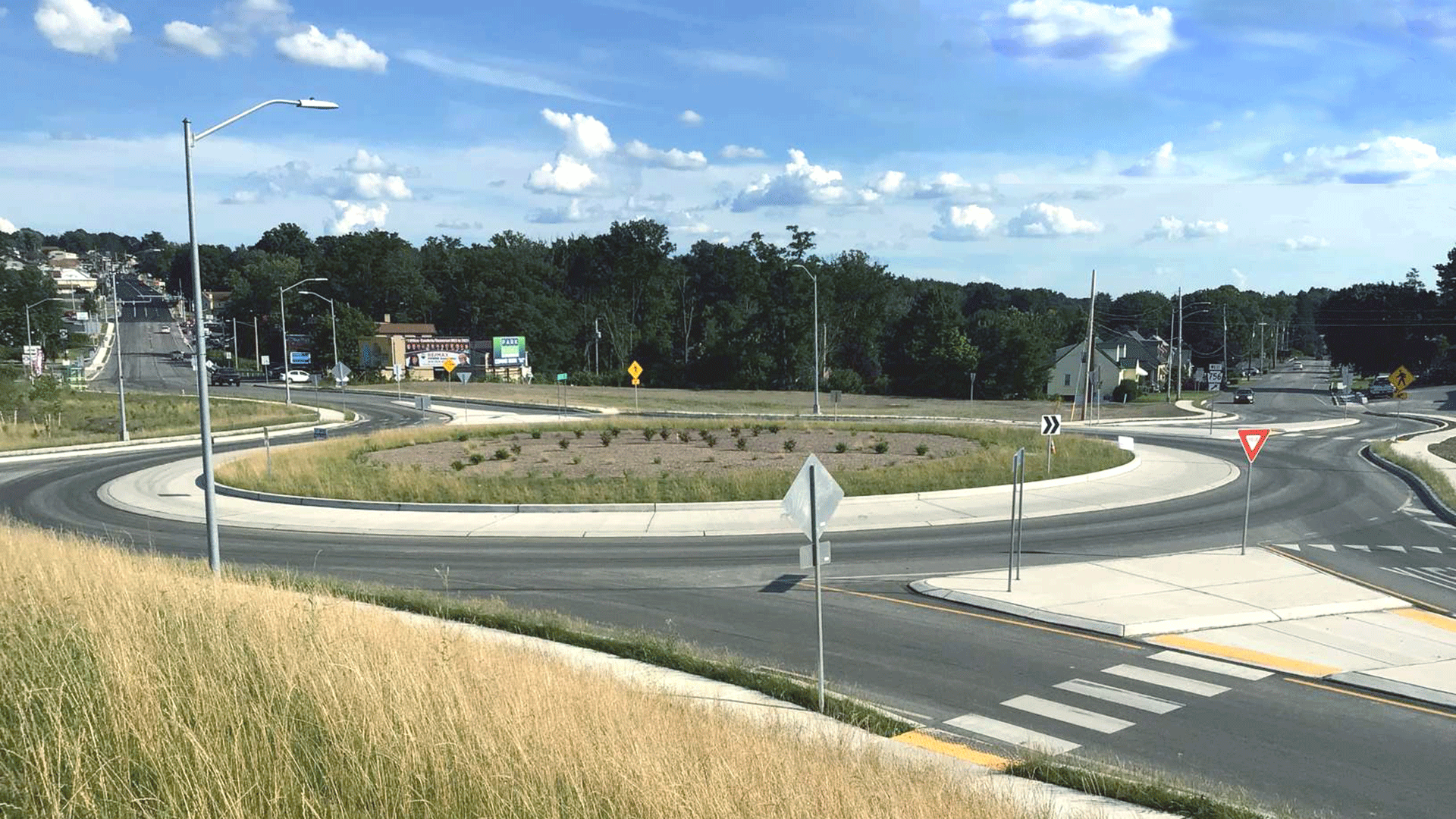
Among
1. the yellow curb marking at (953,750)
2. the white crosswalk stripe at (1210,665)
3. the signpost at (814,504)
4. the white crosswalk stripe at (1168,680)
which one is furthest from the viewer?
the white crosswalk stripe at (1210,665)

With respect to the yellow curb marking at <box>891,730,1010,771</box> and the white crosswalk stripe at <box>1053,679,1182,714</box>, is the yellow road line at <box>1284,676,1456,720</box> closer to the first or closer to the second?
the white crosswalk stripe at <box>1053,679,1182,714</box>

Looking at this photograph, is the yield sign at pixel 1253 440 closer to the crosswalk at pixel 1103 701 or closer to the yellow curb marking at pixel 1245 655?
the yellow curb marking at pixel 1245 655

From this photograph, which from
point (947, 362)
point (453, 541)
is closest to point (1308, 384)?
point (947, 362)

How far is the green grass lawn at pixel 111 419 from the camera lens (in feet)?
142

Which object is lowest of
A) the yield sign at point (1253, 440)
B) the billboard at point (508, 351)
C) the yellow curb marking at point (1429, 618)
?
the yellow curb marking at point (1429, 618)

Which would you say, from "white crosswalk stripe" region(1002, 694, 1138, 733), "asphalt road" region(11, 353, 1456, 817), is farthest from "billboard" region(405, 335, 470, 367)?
"white crosswalk stripe" region(1002, 694, 1138, 733)

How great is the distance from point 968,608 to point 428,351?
282ft

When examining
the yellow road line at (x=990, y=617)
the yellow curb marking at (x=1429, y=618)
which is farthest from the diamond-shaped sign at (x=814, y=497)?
the yellow curb marking at (x=1429, y=618)

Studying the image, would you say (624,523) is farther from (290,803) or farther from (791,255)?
(791,255)

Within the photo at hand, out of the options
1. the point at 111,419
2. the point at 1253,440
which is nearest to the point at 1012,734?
the point at 1253,440

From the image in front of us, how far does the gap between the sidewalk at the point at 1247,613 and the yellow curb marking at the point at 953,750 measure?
498 centimetres

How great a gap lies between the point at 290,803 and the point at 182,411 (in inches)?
2227

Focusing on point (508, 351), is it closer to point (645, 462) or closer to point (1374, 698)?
point (645, 462)

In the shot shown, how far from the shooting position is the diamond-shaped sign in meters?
10.6
